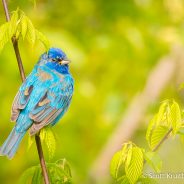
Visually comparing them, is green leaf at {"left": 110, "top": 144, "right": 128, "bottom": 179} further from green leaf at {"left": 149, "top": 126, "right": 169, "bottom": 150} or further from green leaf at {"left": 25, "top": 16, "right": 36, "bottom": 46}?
green leaf at {"left": 25, "top": 16, "right": 36, "bottom": 46}

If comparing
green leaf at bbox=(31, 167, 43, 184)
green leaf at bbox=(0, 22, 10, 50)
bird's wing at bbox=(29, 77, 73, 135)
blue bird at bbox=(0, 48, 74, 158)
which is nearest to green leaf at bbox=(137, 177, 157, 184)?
green leaf at bbox=(31, 167, 43, 184)

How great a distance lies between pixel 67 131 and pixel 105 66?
44.2 inches

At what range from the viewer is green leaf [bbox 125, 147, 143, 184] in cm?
396

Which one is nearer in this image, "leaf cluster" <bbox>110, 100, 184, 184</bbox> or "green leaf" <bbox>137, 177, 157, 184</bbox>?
"leaf cluster" <bbox>110, 100, 184, 184</bbox>

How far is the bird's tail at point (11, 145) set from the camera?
16.5 ft

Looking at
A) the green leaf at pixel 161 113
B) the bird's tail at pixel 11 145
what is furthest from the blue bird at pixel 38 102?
the green leaf at pixel 161 113

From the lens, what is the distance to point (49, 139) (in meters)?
4.39

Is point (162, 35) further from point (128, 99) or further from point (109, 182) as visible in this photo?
point (109, 182)

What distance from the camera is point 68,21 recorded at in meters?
8.98

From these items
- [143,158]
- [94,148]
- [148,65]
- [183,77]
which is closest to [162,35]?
[148,65]

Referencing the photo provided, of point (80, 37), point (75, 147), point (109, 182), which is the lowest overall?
point (109, 182)

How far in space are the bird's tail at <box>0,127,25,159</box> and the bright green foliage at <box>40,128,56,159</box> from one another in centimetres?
48

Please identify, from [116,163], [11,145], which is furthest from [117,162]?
[11,145]

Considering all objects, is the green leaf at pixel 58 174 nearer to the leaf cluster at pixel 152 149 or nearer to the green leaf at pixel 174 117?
the leaf cluster at pixel 152 149
